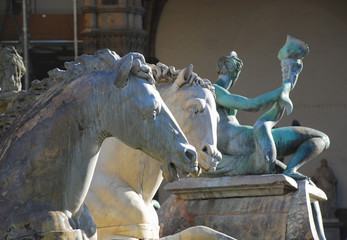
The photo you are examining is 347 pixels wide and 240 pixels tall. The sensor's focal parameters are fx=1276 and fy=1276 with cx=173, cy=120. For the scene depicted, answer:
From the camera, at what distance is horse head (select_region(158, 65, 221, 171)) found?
228 inches

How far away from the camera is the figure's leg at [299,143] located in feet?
30.9

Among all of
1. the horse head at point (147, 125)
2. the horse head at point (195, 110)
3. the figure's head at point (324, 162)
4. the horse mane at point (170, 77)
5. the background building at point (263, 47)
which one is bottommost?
the figure's head at point (324, 162)

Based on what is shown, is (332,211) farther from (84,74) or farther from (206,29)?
(84,74)

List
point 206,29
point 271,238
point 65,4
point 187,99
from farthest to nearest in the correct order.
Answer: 1. point 206,29
2. point 65,4
3. point 271,238
4. point 187,99

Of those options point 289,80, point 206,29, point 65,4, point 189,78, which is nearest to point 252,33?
point 206,29

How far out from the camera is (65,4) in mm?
24453

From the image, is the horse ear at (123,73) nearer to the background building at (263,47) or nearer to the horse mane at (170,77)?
the horse mane at (170,77)

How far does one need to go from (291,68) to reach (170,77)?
9.76ft

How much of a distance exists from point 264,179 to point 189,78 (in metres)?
2.74

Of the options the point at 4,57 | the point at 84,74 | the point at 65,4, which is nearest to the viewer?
the point at 84,74

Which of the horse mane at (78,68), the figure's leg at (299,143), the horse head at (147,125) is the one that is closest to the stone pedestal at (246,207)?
the figure's leg at (299,143)

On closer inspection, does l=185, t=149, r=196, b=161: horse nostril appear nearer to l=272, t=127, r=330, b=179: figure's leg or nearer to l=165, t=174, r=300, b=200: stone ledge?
l=165, t=174, r=300, b=200: stone ledge

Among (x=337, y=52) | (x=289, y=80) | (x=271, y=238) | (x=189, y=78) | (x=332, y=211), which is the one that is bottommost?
(x=332, y=211)

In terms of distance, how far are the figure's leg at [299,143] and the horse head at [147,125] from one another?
528 centimetres
